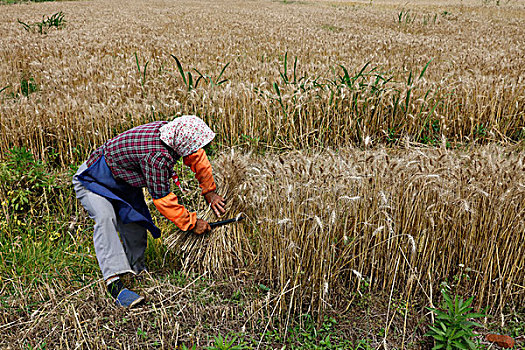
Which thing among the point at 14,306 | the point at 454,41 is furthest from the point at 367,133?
the point at 454,41

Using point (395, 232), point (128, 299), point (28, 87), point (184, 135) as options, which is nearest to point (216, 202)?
point (184, 135)

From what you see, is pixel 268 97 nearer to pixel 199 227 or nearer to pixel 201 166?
pixel 201 166

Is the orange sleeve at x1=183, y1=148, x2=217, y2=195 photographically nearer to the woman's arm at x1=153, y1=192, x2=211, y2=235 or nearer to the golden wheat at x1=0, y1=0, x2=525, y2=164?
the woman's arm at x1=153, y1=192, x2=211, y2=235

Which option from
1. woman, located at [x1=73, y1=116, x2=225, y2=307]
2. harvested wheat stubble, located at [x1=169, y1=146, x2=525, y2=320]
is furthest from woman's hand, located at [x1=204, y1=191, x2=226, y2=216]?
harvested wheat stubble, located at [x1=169, y1=146, x2=525, y2=320]

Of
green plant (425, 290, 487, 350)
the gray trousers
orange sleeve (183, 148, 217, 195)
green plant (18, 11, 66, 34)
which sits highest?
green plant (18, 11, 66, 34)

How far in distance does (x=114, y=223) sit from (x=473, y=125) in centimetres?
405

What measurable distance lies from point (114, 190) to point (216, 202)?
712 millimetres

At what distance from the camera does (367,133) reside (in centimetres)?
452

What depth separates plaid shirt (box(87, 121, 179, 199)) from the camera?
2447 millimetres

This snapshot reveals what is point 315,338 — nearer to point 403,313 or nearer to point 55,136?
point 403,313

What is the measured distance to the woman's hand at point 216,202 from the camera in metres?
2.78

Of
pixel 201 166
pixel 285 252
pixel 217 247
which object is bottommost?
pixel 217 247

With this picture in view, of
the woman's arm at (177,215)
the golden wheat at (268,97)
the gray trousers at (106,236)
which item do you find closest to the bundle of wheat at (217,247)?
the woman's arm at (177,215)

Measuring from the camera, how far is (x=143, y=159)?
2.48 m
